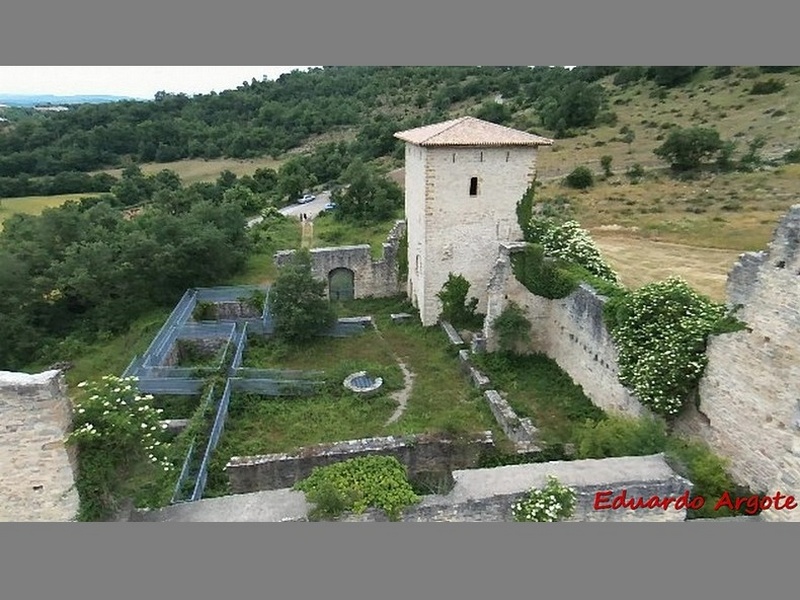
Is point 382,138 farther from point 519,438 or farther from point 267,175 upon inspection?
point 519,438

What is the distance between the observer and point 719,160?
38562 mm

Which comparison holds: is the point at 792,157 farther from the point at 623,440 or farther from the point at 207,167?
the point at 207,167

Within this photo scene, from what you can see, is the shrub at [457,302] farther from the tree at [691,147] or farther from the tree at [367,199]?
the tree at [691,147]

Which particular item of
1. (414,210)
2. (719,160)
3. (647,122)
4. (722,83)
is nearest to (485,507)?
(414,210)

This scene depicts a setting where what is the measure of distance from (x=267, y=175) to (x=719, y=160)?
33.7m

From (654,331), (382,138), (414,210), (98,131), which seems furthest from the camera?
(98,131)

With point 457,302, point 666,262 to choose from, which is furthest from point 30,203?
point 666,262

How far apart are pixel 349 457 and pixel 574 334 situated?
708cm

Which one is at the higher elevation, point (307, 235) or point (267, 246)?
point (267, 246)

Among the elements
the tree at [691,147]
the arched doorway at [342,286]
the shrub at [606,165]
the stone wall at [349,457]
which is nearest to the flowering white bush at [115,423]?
the stone wall at [349,457]

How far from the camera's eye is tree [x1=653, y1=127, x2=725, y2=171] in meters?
38.2

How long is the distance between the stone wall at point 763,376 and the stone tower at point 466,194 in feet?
27.4

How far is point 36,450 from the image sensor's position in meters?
8.04

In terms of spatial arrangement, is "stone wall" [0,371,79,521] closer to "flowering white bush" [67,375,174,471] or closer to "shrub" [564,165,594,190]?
"flowering white bush" [67,375,174,471]
